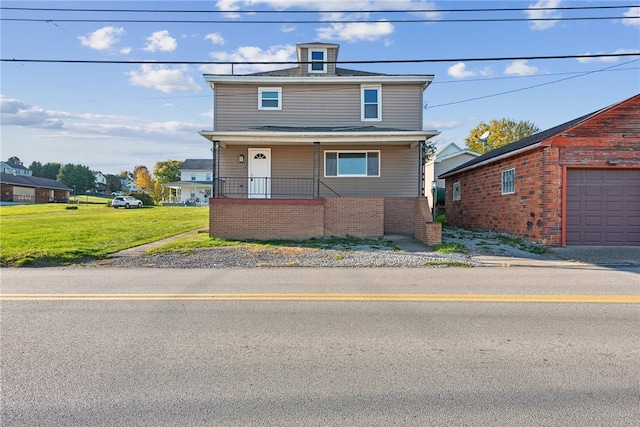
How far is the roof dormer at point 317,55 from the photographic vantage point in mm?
18219

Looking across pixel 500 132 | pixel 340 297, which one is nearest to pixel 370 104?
pixel 340 297

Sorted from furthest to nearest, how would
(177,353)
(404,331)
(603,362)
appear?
(404,331) < (177,353) < (603,362)

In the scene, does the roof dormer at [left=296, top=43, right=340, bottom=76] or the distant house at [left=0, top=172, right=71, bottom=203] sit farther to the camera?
the distant house at [left=0, top=172, right=71, bottom=203]

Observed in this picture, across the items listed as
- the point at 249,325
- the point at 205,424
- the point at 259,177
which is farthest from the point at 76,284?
the point at 259,177

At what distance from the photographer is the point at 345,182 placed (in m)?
17.1

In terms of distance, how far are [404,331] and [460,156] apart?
2805 centimetres

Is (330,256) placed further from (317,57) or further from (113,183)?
(113,183)

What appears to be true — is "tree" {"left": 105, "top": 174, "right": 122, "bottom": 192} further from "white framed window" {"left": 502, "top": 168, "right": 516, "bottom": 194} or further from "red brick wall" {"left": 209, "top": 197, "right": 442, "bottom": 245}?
"white framed window" {"left": 502, "top": 168, "right": 516, "bottom": 194}

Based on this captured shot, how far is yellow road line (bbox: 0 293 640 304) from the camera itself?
20.4 feet

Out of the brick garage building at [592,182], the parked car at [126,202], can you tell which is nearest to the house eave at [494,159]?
the brick garage building at [592,182]

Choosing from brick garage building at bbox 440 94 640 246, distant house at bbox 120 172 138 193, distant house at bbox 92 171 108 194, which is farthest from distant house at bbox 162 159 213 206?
distant house at bbox 120 172 138 193

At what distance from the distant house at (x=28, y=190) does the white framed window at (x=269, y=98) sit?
207 feet

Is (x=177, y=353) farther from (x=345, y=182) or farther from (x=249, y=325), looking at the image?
(x=345, y=182)

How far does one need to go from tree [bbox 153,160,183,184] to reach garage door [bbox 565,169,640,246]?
2856 inches
